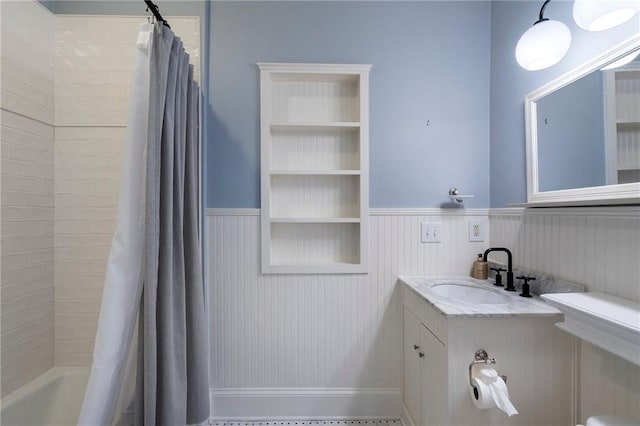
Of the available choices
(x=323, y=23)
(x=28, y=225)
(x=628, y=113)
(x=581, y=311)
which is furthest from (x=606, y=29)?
(x=28, y=225)

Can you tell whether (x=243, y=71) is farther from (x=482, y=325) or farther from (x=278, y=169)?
(x=482, y=325)

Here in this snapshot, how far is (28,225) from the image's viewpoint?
146cm

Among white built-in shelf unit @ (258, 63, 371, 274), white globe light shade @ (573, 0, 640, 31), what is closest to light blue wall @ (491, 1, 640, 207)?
white globe light shade @ (573, 0, 640, 31)

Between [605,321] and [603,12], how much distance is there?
1.02 metres

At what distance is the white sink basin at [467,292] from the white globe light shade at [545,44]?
3.65ft

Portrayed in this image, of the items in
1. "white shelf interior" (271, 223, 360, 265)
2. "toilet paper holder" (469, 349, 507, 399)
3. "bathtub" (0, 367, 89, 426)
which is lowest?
"bathtub" (0, 367, 89, 426)

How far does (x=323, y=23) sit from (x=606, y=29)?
137 cm

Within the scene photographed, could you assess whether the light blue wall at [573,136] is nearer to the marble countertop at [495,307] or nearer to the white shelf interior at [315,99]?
the marble countertop at [495,307]

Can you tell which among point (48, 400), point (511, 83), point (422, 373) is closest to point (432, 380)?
point (422, 373)

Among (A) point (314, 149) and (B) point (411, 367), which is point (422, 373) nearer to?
(B) point (411, 367)

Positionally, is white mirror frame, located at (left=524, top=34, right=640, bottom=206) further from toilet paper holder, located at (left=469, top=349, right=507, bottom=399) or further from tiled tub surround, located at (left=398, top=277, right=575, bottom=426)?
toilet paper holder, located at (left=469, top=349, right=507, bottom=399)

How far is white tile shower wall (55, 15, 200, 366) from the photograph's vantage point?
63.5 inches

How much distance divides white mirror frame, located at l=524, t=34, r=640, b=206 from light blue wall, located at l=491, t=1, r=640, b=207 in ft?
0.19

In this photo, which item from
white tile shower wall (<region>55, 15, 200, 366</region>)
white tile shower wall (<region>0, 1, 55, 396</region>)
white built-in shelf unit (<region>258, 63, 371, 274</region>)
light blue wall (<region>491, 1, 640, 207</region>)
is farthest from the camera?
white built-in shelf unit (<region>258, 63, 371, 274</region>)
